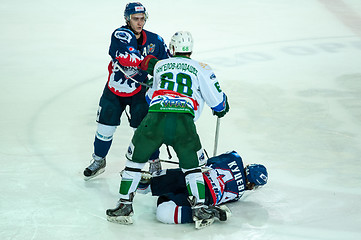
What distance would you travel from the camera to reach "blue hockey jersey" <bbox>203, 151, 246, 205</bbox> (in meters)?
3.91

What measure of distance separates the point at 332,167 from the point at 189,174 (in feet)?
4.70

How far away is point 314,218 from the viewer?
3914 millimetres

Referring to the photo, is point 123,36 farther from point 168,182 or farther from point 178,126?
point 168,182

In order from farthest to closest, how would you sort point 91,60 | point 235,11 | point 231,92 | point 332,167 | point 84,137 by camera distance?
point 235,11 < point 91,60 < point 231,92 < point 84,137 < point 332,167

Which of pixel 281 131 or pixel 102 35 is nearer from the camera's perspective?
pixel 281 131

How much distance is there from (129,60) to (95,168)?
2.83 feet

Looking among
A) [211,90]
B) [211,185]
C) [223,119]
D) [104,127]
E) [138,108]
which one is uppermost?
[211,90]

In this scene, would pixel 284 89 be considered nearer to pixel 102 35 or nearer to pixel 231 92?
pixel 231 92

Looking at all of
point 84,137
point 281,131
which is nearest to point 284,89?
point 281,131

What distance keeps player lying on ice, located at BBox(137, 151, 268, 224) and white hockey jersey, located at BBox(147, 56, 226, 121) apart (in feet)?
1.41

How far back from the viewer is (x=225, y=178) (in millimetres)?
3967

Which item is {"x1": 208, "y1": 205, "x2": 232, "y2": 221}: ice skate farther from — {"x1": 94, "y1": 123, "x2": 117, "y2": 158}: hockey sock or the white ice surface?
{"x1": 94, "y1": 123, "x2": 117, "y2": 158}: hockey sock

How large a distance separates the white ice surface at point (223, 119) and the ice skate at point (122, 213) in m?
0.04

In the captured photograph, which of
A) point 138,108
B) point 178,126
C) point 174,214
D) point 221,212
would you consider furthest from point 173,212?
point 138,108
